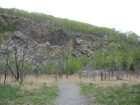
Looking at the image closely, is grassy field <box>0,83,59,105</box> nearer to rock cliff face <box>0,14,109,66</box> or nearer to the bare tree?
the bare tree

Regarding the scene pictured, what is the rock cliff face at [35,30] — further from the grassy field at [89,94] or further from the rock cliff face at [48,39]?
the grassy field at [89,94]

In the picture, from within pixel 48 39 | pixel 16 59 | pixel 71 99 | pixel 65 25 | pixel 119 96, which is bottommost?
pixel 71 99

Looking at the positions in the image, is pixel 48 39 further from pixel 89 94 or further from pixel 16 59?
pixel 89 94

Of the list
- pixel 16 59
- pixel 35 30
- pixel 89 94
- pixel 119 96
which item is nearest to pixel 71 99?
pixel 89 94

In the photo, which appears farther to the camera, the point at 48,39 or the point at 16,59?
the point at 48,39

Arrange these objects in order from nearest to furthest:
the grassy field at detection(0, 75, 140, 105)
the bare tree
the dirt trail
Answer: the grassy field at detection(0, 75, 140, 105) < the dirt trail < the bare tree

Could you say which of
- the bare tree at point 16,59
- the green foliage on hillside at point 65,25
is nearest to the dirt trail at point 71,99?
the bare tree at point 16,59

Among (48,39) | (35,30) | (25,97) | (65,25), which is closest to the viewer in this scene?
(25,97)

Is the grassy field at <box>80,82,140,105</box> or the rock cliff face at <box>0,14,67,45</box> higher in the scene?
the rock cliff face at <box>0,14,67,45</box>

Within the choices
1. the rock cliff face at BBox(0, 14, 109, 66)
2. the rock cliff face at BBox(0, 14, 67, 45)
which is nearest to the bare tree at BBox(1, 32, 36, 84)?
the rock cliff face at BBox(0, 14, 109, 66)

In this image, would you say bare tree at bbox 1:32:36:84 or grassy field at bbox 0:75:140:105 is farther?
bare tree at bbox 1:32:36:84

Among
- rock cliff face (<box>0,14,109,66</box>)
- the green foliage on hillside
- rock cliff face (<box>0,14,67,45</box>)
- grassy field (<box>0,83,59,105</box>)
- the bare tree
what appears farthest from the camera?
the green foliage on hillside

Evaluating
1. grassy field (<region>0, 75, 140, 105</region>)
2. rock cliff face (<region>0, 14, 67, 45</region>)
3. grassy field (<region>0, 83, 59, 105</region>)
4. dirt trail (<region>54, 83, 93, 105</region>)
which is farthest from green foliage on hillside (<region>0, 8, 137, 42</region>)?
grassy field (<region>0, 83, 59, 105</region>)

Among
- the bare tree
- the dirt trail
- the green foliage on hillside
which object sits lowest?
the dirt trail
